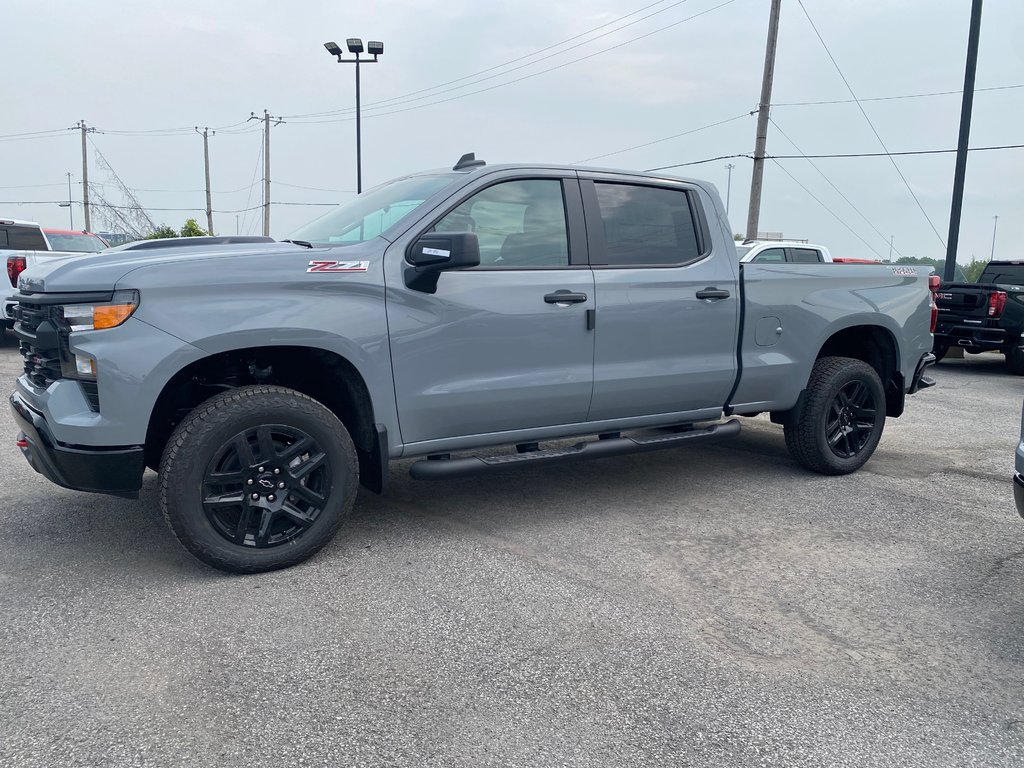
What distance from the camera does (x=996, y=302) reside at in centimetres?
1191

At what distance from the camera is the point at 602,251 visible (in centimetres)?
476

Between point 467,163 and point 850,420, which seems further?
point 850,420

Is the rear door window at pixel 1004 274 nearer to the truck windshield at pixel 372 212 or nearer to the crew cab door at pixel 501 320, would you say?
the crew cab door at pixel 501 320

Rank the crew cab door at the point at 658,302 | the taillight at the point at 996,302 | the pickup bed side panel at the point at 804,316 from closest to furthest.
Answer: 1. the crew cab door at the point at 658,302
2. the pickup bed side panel at the point at 804,316
3. the taillight at the point at 996,302

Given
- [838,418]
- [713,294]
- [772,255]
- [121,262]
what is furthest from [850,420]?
[772,255]

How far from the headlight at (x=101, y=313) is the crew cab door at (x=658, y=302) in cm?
237

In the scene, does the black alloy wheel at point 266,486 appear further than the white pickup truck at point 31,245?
No

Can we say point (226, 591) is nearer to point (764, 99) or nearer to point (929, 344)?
point (929, 344)

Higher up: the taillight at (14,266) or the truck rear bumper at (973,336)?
the taillight at (14,266)

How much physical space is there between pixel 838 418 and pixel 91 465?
4.59 m

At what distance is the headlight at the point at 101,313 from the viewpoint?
353 cm

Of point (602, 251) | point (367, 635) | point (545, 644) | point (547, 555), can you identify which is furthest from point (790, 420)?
point (367, 635)

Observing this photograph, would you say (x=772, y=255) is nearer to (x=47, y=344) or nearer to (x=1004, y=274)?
(x=1004, y=274)

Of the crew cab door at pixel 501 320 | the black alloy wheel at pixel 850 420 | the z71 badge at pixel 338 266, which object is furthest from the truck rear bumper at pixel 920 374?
the z71 badge at pixel 338 266
